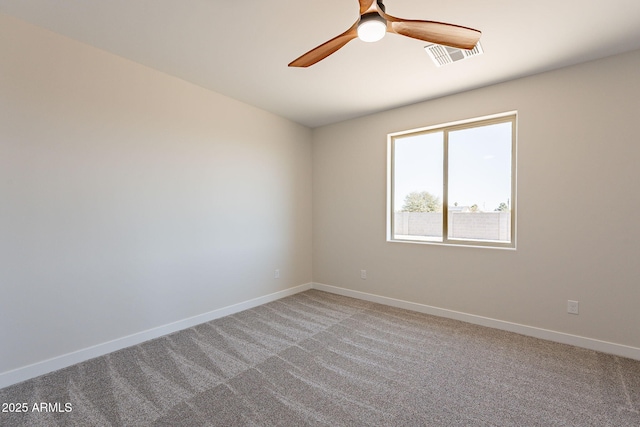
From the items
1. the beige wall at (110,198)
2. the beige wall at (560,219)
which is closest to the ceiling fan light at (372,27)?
the beige wall at (560,219)

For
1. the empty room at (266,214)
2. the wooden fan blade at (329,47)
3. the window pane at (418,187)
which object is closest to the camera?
the wooden fan blade at (329,47)

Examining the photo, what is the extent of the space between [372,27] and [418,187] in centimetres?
252

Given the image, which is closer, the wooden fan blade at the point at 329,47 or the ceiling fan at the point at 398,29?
the ceiling fan at the point at 398,29

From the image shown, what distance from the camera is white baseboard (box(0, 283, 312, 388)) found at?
2045 mm

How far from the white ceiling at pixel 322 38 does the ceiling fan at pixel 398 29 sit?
398mm

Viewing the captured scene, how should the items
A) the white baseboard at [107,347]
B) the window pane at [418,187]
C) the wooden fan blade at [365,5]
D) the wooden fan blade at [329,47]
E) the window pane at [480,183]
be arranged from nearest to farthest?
the wooden fan blade at [365,5] < the wooden fan blade at [329,47] < the white baseboard at [107,347] < the window pane at [480,183] < the window pane at [418,187]

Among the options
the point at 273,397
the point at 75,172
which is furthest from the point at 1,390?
the point at 273,397

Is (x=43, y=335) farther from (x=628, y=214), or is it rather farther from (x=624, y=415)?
(x=628, y=214)

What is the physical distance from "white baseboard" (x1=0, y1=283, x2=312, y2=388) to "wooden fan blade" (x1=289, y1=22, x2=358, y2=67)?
9.12 feet

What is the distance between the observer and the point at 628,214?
7.85 feet

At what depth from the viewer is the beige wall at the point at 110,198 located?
81.7 inches

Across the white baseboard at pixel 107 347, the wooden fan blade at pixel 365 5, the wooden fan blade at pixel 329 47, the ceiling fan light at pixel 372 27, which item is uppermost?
the wooden fan blade at pixel 365 5

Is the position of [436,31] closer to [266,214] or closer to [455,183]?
[455,183]

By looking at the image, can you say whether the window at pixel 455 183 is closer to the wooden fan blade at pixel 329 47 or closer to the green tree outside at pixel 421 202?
the green tree outside at pixel 421 202
